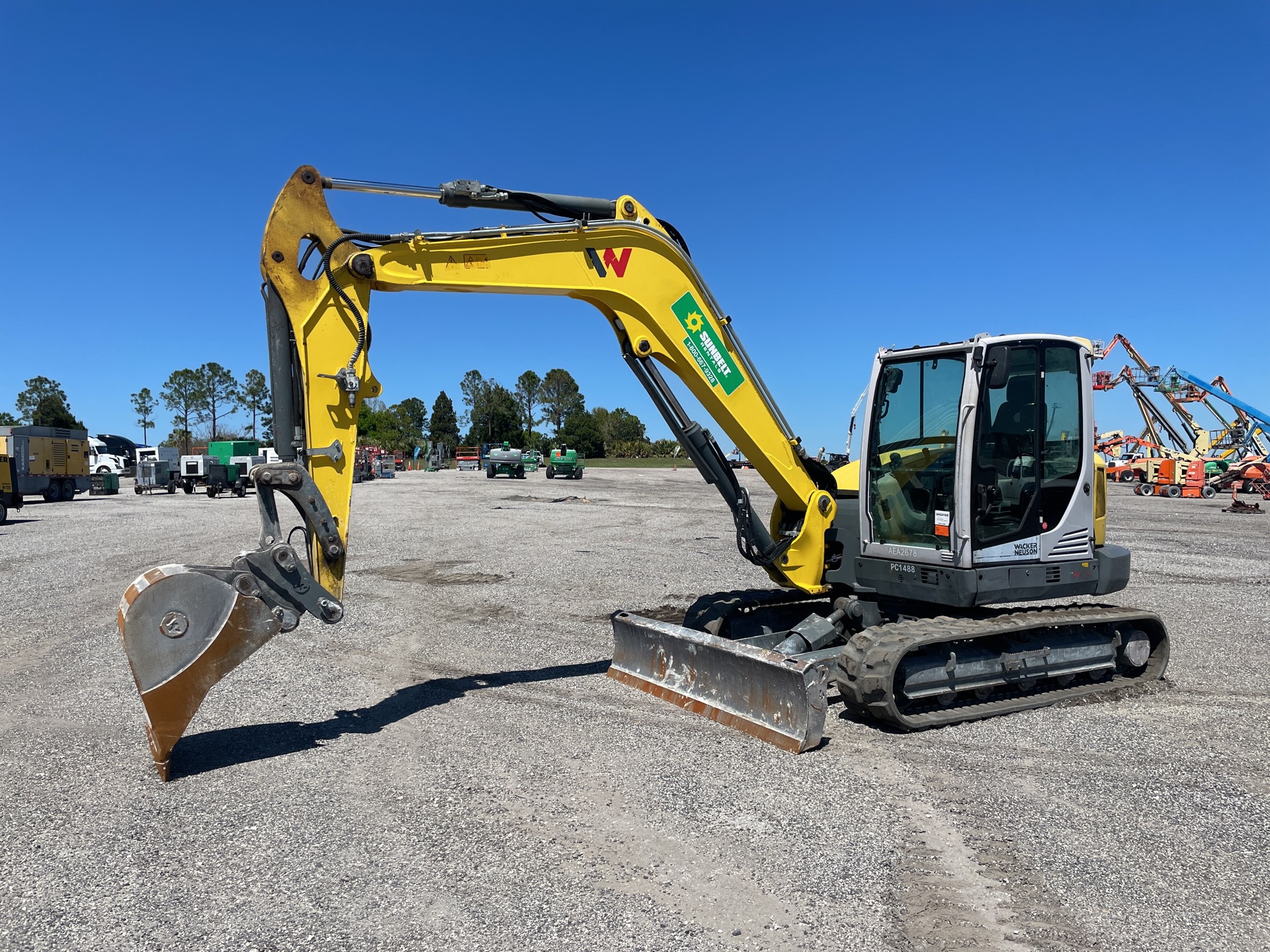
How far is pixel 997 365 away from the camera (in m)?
6.45

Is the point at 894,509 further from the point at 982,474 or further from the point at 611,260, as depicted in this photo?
the point at 611,260

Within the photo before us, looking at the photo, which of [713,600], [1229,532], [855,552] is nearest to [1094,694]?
[855,552]

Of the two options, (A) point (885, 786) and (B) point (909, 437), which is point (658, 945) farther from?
(B) point (909, 437)

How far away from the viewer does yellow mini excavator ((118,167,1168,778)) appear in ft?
18.3

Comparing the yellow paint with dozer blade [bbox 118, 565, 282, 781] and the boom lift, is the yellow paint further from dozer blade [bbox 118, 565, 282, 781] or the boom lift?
the boom lift

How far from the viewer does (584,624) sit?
1004cm

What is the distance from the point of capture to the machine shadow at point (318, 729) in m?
5.55

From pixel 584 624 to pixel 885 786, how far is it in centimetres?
530

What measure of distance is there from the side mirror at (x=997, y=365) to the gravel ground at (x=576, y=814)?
8.52ft

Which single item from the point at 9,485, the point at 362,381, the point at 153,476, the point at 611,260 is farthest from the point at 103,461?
the point at 611,260

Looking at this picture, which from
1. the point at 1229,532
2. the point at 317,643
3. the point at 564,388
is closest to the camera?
the point at 317,643

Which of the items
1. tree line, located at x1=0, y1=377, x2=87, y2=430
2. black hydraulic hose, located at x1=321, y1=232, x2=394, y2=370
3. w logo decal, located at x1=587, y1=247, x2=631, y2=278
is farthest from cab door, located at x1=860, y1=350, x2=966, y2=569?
tree line, located at x1=0, y1=377, x2=87, y2=430

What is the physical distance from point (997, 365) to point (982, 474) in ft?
2.83

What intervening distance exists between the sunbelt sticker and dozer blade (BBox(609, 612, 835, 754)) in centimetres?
206
